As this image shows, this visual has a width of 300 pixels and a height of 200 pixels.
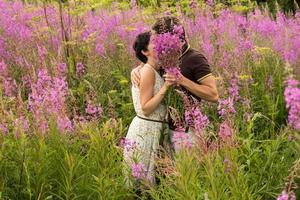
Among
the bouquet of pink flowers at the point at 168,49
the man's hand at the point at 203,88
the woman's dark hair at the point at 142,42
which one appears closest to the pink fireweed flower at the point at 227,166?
the bouquet of pink flowers at the point at 168,49

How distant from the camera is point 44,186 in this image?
12.8 ft

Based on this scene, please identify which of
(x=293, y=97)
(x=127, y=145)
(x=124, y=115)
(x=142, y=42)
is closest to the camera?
(x=293, y=97)

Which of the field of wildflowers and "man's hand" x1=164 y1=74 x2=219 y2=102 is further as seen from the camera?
"man's hand" x1=164 y1=74 x2=219 y2=102

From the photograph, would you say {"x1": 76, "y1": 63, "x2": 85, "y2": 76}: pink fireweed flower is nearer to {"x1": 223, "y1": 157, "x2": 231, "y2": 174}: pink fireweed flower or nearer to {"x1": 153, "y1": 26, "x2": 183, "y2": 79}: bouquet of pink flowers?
{"x1": 153, "y1": 26, "x2": 183, "y2": 79}: bouquet of pink flowers

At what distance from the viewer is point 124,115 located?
5.69 metres

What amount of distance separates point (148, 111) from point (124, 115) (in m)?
1.19

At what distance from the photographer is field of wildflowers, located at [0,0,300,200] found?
3537 mm

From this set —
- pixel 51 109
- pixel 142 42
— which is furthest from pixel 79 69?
pixel 51 109

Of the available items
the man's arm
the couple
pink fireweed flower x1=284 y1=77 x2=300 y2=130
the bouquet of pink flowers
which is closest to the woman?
the couple

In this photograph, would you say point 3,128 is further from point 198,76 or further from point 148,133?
point 198,76

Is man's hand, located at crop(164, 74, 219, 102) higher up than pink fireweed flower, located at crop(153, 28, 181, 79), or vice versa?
pink fireweed flower, located at crop(153, 28, 181, 79)

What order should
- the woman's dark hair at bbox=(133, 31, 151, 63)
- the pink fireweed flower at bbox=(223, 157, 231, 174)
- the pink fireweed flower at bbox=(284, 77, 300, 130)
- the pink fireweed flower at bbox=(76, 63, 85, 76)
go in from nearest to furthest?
1. the pink fireweed flower at bbox=(284, 77, 300, 130)
2. the pink fireweed flower at bbox=(223, 157, 231, 174)
3. the woman's dark hair at bbox=(133, 31, 151, 63)
4. the pink fireweed flower at bbox=(76, 63, 85, 76)

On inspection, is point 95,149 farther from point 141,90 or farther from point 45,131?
point 141,90

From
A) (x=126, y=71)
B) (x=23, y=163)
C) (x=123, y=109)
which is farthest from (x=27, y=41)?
(x=23, y=163)
